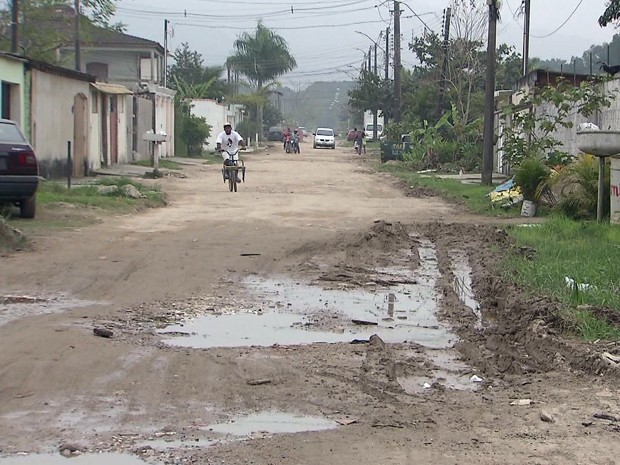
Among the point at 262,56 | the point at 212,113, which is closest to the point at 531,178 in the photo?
the point at 212,113

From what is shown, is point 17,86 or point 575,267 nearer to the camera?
point 575,267

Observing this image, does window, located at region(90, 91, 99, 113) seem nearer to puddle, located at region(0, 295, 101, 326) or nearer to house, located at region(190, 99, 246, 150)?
puddle, located at region(0, 295, 101, 326)

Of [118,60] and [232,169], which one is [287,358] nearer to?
[232,169]

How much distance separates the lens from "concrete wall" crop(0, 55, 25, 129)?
22516 millimetres

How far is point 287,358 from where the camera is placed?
7.71 m

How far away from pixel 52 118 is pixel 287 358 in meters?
20.0

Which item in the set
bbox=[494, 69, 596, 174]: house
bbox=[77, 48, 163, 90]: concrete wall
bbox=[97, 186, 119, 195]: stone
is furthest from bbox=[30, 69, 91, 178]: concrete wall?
bbox=[77, 48, 163, 90]: concrete wall

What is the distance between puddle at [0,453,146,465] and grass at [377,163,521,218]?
47.6ft

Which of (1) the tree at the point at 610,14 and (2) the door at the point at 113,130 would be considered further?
(2) the door at the point at 113,130

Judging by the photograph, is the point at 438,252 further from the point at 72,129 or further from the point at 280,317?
the point at 72,129

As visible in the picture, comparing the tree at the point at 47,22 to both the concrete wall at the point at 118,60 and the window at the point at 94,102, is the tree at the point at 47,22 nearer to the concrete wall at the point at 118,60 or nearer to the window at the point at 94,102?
the window at the point at 94,102

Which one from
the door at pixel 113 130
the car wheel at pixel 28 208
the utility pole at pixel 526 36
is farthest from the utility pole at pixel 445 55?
the car wheel at pixel 28 208

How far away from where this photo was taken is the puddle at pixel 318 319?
8531mm

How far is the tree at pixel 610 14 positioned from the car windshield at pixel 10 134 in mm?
12439
